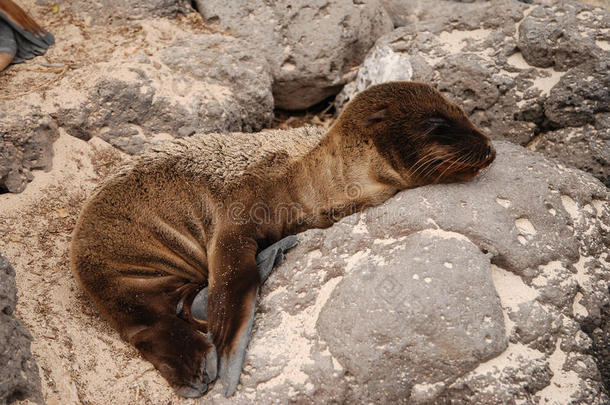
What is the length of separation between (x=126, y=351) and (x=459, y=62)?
348cm

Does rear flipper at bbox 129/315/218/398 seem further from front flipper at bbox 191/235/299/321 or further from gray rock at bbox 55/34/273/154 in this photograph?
gray rock at bbox 55/34/273/154

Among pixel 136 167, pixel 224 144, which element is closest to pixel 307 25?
pixel 224 144

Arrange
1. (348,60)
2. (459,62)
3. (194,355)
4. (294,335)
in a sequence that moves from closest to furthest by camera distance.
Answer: (294,335)
(194,355)
(459,62)
(348,60)

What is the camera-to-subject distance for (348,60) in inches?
239

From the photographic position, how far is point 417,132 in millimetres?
3611

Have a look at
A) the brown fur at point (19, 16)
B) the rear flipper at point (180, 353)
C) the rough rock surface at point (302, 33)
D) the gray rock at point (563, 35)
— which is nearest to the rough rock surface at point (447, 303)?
the rear flipper at point (180, 353)

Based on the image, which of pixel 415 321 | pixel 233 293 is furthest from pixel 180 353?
pixel 415 321

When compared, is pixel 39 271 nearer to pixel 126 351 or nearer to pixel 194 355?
pixel 126 351

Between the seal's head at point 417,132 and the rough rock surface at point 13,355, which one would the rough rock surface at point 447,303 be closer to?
the seal's head at point 417,132

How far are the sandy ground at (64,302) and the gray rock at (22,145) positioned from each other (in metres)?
0.07

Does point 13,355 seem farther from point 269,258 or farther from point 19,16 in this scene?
point 19,16

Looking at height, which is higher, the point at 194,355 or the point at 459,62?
the point at 459,62

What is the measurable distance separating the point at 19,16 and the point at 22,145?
194 centimetres

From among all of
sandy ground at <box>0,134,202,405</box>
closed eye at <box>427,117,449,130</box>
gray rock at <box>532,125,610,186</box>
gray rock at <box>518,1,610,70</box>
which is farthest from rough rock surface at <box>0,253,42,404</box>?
gray rock at <box>518,1,610,70</box>
